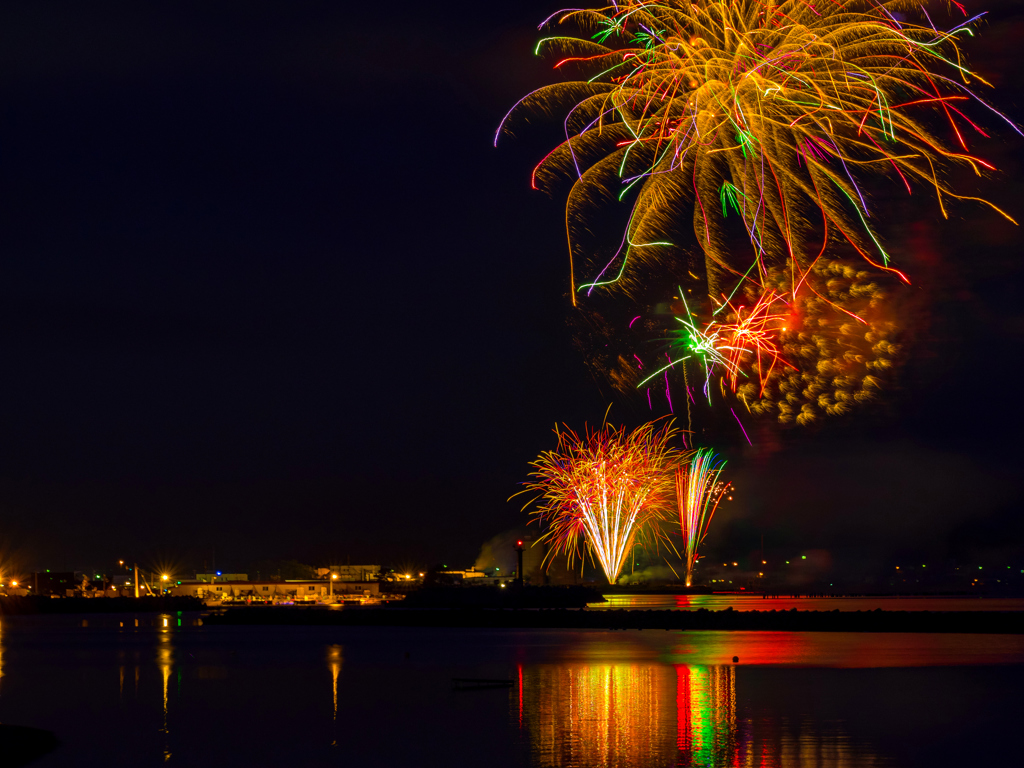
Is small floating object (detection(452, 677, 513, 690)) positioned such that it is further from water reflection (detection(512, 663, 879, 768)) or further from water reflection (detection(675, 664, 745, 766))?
water reflection (detection(675, 664, 745, 766))

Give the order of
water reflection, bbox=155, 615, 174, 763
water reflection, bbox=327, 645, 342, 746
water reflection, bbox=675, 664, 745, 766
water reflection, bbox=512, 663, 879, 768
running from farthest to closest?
water reflection, bbox=327, 645, 342, 746 → water reflection, bbox=155, 615, 174, 763 → water reflection, bbox=675, 664, 745, 766 → water reflection, bbox=512, 663, 879, 768

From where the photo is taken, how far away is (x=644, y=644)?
48500mm

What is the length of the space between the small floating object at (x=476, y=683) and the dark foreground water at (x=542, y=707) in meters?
0.42

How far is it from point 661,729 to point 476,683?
37.1ft

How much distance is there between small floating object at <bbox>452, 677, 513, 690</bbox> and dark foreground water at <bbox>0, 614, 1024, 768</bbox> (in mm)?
418

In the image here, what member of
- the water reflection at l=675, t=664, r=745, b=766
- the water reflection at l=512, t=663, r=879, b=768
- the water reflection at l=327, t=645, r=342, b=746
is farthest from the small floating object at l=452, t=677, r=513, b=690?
the water reflection at l=675, t=664, r=745, b=766

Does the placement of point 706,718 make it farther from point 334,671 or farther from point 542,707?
point 334,671

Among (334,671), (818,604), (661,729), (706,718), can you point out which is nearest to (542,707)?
(706,718)

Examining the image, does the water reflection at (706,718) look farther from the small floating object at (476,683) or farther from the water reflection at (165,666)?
the water reflection at (165,666)

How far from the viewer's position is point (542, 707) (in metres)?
24.2

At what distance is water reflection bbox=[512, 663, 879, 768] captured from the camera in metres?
17.0

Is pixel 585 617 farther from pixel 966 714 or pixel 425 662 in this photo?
pixel 966 714

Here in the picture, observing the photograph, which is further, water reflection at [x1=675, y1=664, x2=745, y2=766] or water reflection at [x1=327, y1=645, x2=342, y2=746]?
water reflection at [x1=327, y1=645, x2=342, y2=746]

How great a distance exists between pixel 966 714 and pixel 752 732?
5803mm
